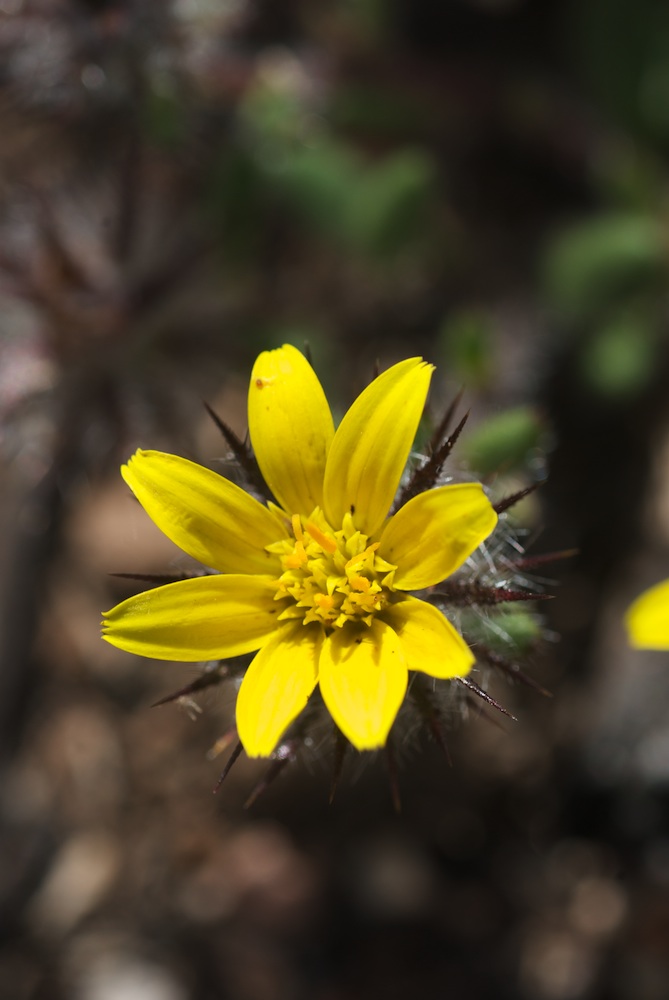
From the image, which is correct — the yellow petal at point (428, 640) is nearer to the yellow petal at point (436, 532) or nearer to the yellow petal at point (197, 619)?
the yellow petal at point (436, 532)

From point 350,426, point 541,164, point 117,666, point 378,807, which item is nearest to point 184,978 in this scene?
→ point 378,807

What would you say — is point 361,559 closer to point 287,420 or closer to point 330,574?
point 330,574

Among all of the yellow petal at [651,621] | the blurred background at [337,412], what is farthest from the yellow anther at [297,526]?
the blurred background at [337,412]

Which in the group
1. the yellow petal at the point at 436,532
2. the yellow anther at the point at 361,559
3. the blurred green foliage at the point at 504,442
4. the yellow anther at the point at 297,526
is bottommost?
the yellow petal at the point at 436,532

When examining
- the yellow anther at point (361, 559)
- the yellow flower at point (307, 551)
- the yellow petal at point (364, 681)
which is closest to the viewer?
the yellow petal at point (364, 681)

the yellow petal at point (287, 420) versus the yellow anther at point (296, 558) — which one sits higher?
the yellow petal at point (287, 420)

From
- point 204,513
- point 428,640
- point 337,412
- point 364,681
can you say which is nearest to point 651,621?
point 428,640
